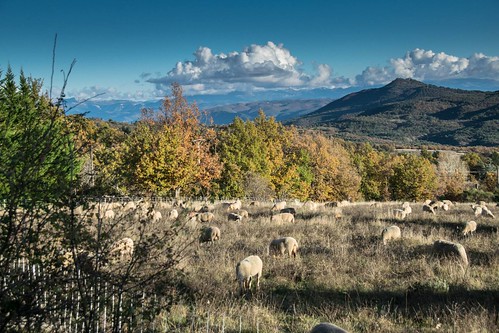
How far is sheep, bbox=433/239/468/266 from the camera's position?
396 inches

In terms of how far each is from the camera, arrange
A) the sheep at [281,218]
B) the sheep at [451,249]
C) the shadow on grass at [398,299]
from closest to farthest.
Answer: the shadow on grass at [398,299] → the sheep at [451,249] → the sheep at [281,218]

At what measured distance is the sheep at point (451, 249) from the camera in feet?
33.0

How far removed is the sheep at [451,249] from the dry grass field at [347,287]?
0.79ft

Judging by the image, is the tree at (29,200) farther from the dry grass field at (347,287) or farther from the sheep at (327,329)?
the sheep at (327,329)

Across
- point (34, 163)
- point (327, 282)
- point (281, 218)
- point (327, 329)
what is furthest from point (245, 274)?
point (281, 218)

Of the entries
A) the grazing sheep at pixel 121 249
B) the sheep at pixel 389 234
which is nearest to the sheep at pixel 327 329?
the grazing sheep at pixel 121 249

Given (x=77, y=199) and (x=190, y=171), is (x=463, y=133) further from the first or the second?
(x=77, y=199)

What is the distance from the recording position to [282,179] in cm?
4612

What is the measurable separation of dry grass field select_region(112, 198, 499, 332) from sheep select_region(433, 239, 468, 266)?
242mm

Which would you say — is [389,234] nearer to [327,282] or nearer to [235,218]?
[327,282]

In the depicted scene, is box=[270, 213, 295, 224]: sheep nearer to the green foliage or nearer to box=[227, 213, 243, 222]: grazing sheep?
box=[227, 213, 243, 222]: grazing sheep

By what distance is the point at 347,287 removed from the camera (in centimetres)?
877

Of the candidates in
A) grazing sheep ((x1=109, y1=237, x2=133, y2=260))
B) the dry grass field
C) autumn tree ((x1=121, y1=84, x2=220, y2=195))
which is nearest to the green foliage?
grazing sheep ((x1=109, y1=237, x2=133, y2=260))

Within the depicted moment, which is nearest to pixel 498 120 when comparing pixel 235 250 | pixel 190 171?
pixel 190 171
